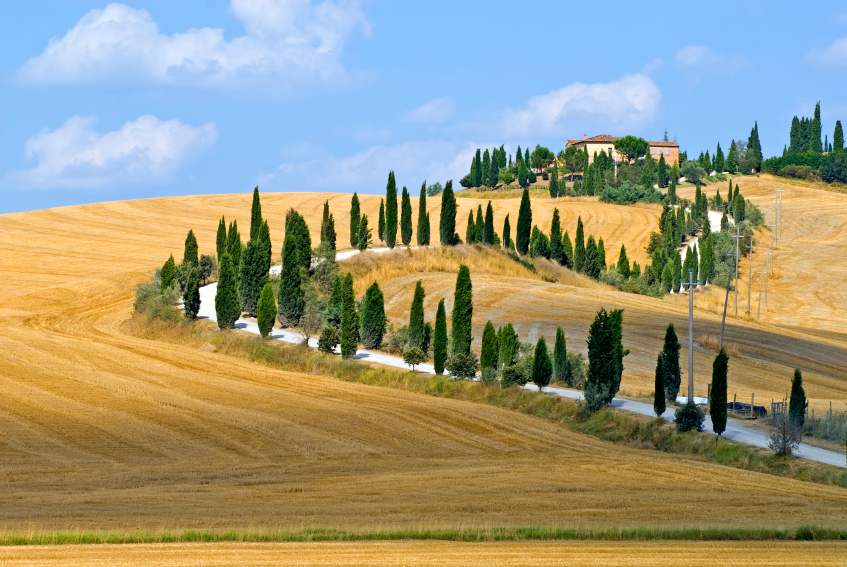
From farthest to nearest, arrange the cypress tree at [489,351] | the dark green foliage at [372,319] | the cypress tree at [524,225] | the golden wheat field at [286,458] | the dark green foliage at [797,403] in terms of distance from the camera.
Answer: the cypress tree at [524,225], the dark green foliage at [372,319], the cypress tree at [489,351], the dark green foliage at [797,403], the golden wheat field at [286,458]

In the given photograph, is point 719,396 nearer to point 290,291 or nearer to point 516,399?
point 516,399

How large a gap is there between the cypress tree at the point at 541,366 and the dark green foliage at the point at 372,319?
1139 centimetres

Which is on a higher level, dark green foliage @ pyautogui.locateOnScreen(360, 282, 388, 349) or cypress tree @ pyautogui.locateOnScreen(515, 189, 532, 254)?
cypress tree @ pyautogui.locateOnScreen(515, 189, 532, 254)

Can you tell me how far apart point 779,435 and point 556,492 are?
32.8 feet

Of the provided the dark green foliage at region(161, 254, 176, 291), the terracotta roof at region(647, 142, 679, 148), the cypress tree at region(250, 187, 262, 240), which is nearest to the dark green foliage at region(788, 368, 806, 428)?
the dark green foliage at region(161, 254, 176, 291)

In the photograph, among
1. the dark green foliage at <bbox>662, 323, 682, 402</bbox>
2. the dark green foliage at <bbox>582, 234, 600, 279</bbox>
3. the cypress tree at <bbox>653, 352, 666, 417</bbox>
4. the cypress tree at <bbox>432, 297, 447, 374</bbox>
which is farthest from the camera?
the dark green foliage at <bbox>582, 234, 600, 279</bbox>

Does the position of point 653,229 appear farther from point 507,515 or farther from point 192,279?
point 507,515

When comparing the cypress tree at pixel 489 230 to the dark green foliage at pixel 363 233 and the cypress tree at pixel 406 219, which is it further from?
the dark green foliage at pixel 363 233

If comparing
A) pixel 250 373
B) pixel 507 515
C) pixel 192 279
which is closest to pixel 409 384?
pixel 250 373

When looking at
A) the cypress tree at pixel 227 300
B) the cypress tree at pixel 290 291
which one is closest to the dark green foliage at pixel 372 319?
the cypress tree at pixel 290 291

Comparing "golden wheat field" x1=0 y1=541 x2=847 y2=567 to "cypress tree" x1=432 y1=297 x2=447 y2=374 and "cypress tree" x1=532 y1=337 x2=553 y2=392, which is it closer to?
"cypress tree" x1=532 y1=337 x2=553 y2=392

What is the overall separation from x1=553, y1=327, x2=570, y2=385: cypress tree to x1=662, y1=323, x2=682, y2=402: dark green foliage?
6062 millimetres

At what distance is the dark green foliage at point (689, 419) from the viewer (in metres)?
33.6

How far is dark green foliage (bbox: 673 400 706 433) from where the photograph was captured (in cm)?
3362
